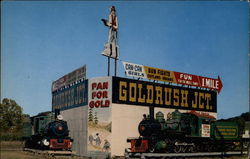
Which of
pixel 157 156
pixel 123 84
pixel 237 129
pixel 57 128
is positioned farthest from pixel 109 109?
pixel 237 129

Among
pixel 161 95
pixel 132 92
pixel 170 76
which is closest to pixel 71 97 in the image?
pixel 132 92

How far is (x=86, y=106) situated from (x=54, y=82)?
15674 millimetres

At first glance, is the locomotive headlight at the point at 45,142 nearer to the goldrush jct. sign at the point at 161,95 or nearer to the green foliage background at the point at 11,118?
the goldrush jct. sign at the point at 161,95

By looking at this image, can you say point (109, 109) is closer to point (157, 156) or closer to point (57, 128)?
point (57, 128)

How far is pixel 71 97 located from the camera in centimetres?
3725

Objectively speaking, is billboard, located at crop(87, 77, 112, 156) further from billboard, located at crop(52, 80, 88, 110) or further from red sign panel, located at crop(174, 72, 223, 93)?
red sign panel, located at crop(174, 72, 223, 93)

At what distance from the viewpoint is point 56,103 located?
142 feet

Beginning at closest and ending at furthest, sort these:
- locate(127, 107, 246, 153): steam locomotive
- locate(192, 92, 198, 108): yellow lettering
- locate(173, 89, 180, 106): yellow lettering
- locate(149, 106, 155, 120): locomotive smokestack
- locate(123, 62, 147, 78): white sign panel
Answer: locate(127, 107, 246, 153): steam locomotive
locate(149, 106, 155, 120): locomotive smokestack
locate(123, 62, 147, 78): white sign panel
locate(173, 89, 180, 106): yellow lettering
locate(192, 92, 198, 108): yellow lettering

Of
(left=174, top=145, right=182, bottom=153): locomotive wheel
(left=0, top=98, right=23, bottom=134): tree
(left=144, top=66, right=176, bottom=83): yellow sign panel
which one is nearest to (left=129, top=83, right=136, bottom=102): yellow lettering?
(left=144, top=66, right=176, bottom=83): yellow sign panel

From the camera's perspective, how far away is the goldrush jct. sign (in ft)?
102

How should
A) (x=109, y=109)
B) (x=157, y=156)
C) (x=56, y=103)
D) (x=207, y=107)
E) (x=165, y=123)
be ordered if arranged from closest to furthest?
1. (x=157, y=156)
2. (x=165, y=123)
3. (x=109, y=109)
4. (x=207, y=107)
5. (x=56, y=103)

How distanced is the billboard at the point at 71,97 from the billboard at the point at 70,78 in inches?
41.5

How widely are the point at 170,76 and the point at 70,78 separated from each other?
13.3 m

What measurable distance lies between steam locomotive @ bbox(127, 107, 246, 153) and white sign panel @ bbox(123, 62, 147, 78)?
632cm
